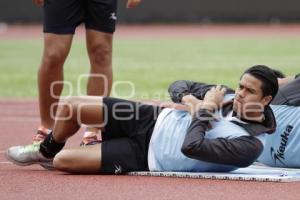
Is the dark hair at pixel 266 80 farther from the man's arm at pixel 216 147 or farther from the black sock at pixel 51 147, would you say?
the black sock at pixel 51 147

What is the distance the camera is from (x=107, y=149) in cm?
660

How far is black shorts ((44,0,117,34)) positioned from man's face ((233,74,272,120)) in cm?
185

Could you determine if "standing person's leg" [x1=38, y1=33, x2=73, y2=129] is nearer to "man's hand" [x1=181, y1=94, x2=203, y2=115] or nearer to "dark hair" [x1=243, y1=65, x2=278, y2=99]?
"man's hand" [x1=181, y1=94, x2=203, y2=115]

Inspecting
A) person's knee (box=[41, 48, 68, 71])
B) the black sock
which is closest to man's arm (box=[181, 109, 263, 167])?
the black sock

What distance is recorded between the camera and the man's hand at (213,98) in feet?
21.2

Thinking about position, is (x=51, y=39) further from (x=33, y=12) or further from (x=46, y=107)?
(x=33, y=12)

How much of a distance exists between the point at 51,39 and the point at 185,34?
66.8ft

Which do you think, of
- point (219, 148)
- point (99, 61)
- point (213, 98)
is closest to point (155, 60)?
point (99, 61)

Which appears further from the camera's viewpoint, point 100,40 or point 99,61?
point 99,61

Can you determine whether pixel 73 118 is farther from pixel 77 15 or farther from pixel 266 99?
pixel 77 15

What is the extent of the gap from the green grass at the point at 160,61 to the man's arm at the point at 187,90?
5.14m

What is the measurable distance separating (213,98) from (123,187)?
0.90 meters

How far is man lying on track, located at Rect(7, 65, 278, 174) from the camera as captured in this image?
6371mm

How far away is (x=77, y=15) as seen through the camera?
310 inches
